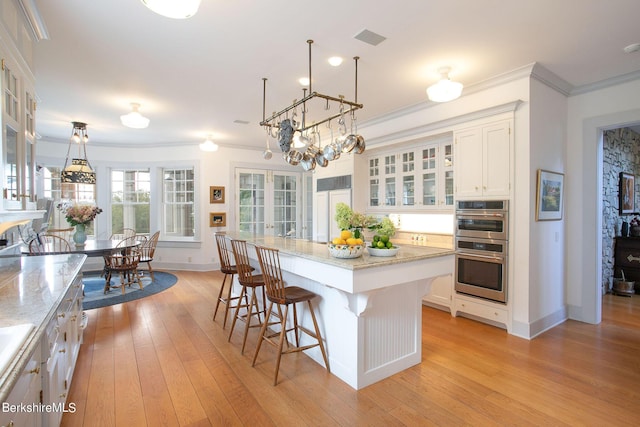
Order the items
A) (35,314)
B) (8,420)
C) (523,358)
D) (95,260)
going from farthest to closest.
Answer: (95,260) < (523,358) < (35,314) < (8,420)

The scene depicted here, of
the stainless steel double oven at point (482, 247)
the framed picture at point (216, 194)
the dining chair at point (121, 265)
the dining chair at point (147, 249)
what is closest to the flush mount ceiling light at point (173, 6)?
the stainless steel double oven at point (482, 247)

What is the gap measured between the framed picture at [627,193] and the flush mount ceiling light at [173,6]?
6459mm

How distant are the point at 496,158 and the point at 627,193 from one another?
350 cm

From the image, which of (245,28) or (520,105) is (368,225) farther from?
(520,105)

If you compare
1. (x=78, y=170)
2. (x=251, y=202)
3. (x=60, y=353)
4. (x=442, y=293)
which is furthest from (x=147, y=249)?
(x=442, y=293)

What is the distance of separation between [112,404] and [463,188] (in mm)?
3917

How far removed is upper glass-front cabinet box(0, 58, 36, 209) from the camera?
→ 6.34 ft

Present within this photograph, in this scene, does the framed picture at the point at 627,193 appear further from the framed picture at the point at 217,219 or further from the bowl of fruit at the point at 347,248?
the framed picture at the point at 217,219

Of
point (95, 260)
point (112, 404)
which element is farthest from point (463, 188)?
point (95, 260)

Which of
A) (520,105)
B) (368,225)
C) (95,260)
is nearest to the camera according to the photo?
(368,225)

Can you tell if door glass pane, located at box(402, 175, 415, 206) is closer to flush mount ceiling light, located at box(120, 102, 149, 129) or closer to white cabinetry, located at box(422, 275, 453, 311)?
white cabinetry, located at box(422, 275, 453, 311)

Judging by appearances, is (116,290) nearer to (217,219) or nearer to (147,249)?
(147,249)

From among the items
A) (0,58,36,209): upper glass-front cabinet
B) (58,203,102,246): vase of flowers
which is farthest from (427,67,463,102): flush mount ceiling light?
(58,203,102,246): vase of flowers

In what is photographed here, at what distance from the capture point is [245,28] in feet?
8.41
